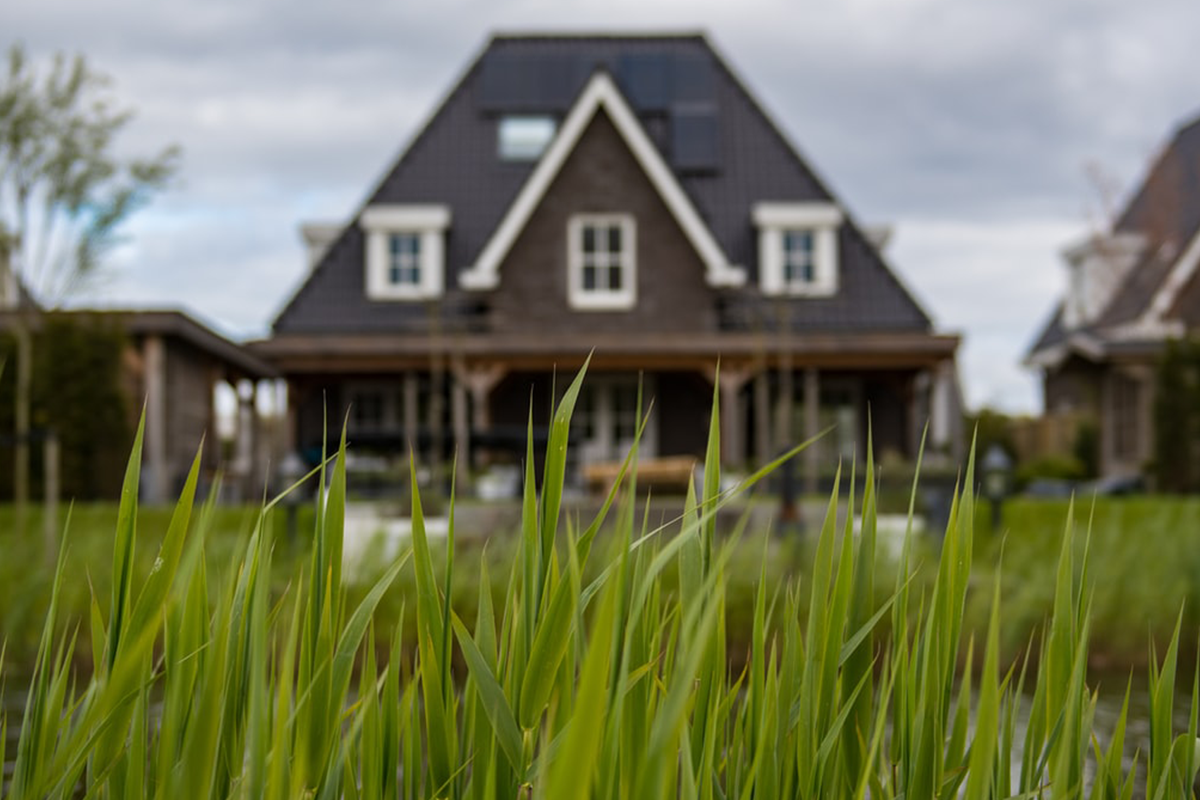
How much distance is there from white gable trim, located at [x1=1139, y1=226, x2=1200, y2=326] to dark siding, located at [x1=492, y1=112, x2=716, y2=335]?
8.24 m

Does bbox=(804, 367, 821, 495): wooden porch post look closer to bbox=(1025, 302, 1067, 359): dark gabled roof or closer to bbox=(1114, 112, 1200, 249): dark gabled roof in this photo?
bbox=(1114, 112, 1200, 249): dark gabled roof

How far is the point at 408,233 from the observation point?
22000mm

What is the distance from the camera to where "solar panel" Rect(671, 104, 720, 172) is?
75.3ft

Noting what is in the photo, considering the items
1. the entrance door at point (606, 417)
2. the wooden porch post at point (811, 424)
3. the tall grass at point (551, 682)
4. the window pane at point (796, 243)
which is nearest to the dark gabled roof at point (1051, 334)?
the wooden porch post at point (811, 424)

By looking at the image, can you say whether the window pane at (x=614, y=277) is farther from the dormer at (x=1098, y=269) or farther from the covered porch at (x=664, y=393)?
the dormer at (x=1098, y=269)

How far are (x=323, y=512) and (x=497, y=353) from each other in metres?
18.0

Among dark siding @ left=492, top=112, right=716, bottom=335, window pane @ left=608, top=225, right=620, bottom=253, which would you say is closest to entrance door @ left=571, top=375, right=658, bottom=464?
dark siding @ left=492, top=112, right=716, bottom=335

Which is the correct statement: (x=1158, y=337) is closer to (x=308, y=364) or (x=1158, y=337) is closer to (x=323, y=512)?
(x=308, y=364)

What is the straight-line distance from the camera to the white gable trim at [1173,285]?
2378 cm

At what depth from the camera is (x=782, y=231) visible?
21.9 metres

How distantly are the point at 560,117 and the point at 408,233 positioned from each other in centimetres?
Answer: 332

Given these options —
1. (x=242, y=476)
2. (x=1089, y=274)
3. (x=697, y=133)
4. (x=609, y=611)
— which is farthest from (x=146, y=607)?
(x=1089, y=274)

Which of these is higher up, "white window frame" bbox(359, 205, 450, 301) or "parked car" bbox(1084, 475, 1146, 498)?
"white window frame" bbox(359, 205, 450, 301)

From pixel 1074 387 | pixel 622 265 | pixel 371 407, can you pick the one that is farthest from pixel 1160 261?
pixel 371 407
